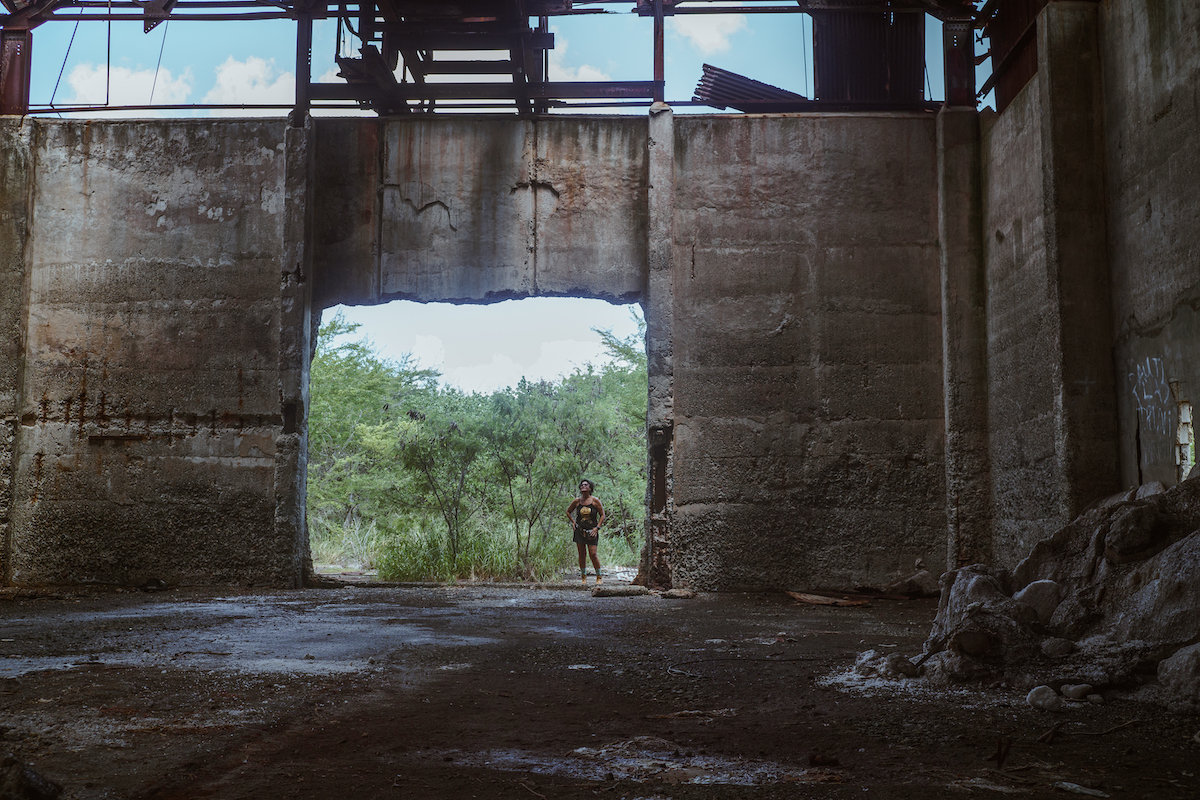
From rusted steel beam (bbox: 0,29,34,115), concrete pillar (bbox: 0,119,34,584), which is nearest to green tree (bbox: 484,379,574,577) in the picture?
concrete pillar (bbox: 0,119,34,584)

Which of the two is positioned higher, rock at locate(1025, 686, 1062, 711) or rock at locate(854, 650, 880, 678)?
rock at locate(1025, 686, 1062, 711)

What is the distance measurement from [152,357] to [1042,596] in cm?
877

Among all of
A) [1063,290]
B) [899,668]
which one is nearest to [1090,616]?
[899,668]

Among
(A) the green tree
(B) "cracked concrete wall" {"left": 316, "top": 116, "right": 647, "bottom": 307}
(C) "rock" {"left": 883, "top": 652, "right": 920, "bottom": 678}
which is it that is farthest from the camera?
(A) the green tree

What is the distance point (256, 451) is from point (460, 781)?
758cm

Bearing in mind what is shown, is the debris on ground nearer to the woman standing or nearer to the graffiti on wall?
the graffiti on wall

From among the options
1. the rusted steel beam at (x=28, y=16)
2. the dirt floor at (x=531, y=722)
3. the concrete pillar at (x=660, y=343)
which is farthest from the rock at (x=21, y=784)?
the rusted steel beam at (x=28, y=16)

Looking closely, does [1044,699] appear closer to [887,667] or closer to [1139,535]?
[887,667]

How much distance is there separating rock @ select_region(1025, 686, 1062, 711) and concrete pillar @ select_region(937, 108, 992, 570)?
17.7 ft

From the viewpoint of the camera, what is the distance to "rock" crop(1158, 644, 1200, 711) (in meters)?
3.40

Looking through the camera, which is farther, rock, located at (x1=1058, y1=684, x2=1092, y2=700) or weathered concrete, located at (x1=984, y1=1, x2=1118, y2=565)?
weathered concrete, located at (x1=984, y1=1, x2=1118, y2=565)

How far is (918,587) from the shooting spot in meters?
8.58

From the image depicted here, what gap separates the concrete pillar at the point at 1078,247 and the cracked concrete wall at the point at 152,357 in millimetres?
7374

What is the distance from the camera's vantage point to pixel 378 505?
17.8 meters
